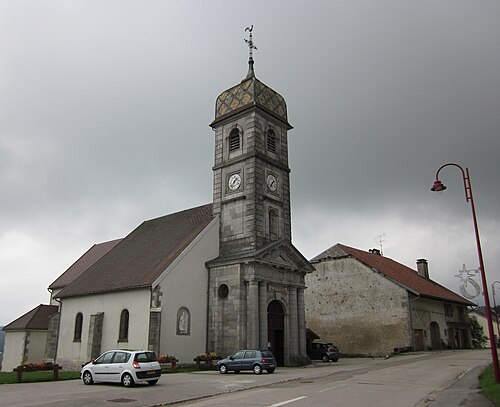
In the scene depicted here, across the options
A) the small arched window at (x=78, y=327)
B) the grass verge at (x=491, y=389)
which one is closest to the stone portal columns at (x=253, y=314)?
the small arched window at (x=78, y=327)

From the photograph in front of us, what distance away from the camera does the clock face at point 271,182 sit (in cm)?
3256

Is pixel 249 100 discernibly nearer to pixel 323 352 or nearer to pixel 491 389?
pixel 323 352

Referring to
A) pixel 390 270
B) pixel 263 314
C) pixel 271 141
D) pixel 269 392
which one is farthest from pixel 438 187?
pixel 390 270

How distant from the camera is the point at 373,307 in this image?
40.4m

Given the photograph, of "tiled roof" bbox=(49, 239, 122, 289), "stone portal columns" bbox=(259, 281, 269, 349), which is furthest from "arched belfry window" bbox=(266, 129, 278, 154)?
"tiled roof" bbox=(49, 239, 122, 289)

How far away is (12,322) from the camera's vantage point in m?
39.2

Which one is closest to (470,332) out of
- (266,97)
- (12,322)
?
(266,97)

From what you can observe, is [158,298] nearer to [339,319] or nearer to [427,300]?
[339,319]

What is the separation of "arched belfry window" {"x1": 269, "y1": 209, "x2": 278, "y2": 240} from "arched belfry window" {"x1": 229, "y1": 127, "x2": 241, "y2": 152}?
5108 millimetres

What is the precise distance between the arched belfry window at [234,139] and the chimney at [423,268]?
94.8 ft

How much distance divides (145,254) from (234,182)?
7.80 metres

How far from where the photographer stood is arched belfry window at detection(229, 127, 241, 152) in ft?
109

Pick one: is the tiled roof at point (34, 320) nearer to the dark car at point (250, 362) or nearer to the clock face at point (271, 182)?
the dark car at point (250, 362)

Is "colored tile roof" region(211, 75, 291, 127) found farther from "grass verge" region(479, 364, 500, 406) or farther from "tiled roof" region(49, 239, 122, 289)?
"grass verge" region(479, 364, 500, 406)
